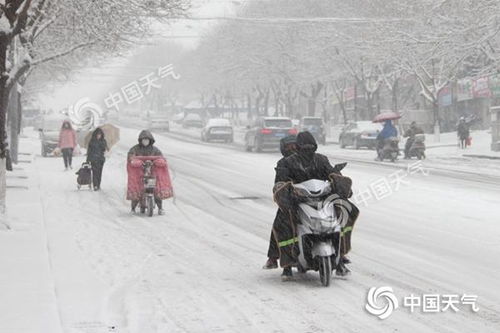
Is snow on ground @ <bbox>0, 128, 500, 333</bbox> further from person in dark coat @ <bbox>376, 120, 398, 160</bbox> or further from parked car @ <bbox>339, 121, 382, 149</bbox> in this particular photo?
parked car @ <bbox>339, 121, 382, 149</bbox>

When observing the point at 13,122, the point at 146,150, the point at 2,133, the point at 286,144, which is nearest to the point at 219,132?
→ the point at 13,122

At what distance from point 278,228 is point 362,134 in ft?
113

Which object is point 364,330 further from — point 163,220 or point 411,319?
point 163,220

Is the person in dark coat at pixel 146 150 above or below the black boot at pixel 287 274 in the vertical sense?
above

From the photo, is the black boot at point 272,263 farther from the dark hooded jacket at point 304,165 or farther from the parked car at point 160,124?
the parked car at point 160,124

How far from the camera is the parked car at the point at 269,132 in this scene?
39.1 metres

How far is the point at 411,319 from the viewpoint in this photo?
7285 millimetres

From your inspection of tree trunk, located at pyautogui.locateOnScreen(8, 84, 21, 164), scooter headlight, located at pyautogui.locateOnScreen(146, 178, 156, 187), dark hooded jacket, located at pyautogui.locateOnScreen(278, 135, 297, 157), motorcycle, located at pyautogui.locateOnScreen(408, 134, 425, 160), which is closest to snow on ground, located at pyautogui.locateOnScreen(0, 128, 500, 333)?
scooter headlight, located at pyautogui.locateOnScreen(146, 178, 156, 187)

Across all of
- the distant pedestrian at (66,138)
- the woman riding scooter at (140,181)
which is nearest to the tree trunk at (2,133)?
the woman riding scooter at (140,181)

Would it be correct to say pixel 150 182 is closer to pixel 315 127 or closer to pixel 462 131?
pixel 462 131

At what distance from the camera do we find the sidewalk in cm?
698

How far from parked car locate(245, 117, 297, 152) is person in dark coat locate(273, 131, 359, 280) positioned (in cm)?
2908

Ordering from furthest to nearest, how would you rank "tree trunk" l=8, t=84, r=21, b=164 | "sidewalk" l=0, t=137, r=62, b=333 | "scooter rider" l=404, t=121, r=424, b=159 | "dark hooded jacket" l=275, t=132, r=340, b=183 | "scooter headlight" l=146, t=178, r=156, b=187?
"scooter rider" l=404, t=121, r=424, b=159, "tree trunk" l=8, t=84, r=21, b=164, "scooter headlight" l=146, t=178, r=156, b=187, "dark hooded jacket" l=275, t=132, r=340, b=183, "sidewalk" l=0, t=137, r=62, b=333

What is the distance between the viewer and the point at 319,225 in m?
8.62
